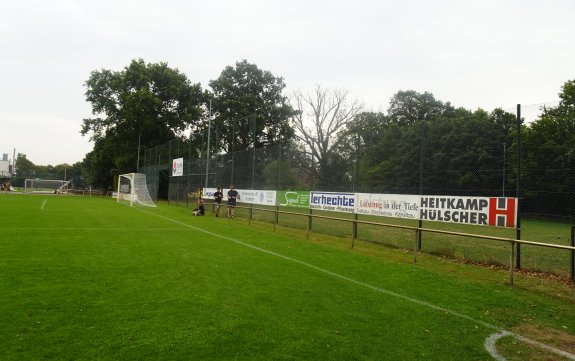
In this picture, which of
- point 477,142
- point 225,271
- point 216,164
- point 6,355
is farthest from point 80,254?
point 216,164

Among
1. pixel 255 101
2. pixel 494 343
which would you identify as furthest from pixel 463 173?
pixel 255 101

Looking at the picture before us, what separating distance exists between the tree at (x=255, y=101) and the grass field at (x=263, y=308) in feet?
135

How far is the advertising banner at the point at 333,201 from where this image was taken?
1439 cm

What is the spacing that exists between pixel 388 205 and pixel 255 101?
42.2 metres

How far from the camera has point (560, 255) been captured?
11.4 metres

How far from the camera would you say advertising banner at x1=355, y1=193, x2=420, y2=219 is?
11.9 m

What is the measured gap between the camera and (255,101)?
53000 mm

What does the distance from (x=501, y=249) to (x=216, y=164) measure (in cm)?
1899

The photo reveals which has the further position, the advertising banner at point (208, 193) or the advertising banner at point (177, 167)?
the advertising banner at point (177, 167)

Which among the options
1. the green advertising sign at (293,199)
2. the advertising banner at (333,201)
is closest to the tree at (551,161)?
the advertising banner at (333,201)

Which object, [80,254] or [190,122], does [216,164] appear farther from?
[190,122]

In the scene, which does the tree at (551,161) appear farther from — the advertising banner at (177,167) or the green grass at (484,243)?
the advertising banner at (177,167)

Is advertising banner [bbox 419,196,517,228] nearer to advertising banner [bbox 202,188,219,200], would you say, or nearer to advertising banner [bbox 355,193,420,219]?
advertising banner [bbox 355,193,420,219]

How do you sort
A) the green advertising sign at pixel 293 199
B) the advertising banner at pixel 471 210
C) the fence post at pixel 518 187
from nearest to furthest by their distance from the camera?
the fence post at pixel 518 187 → the advertising banner at pixel 471 210 → the green advertising sign at pixel 293 199
